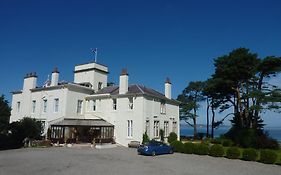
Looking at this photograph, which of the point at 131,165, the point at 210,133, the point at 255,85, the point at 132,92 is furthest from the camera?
the point at 210,133

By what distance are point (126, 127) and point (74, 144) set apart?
23.9 feet

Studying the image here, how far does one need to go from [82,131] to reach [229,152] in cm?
2107

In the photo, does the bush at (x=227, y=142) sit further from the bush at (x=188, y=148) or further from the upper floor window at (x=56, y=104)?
the upper floor window at (x=56, y=104)

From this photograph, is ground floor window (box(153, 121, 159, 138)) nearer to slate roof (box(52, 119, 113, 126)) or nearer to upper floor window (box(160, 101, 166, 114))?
upper floor window (box(160, 101, 166, 114))

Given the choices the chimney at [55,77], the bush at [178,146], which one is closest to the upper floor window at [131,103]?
the bush at [178,146]

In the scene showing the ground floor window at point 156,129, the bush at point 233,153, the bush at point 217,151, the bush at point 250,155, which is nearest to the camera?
the bush at point 250,155

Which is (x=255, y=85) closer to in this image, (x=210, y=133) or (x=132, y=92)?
(x=132, y=92)

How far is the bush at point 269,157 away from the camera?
24.3m

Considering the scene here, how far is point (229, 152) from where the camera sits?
1078 inches

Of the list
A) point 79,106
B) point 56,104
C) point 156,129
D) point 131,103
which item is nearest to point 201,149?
point 156,129

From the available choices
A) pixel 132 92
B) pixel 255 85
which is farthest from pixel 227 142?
pixel 132 92

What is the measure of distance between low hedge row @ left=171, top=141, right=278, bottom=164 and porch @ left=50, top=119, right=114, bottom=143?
10.4 metres

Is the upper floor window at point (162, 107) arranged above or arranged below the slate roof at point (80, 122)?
above

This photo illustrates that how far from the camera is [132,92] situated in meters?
38.1
